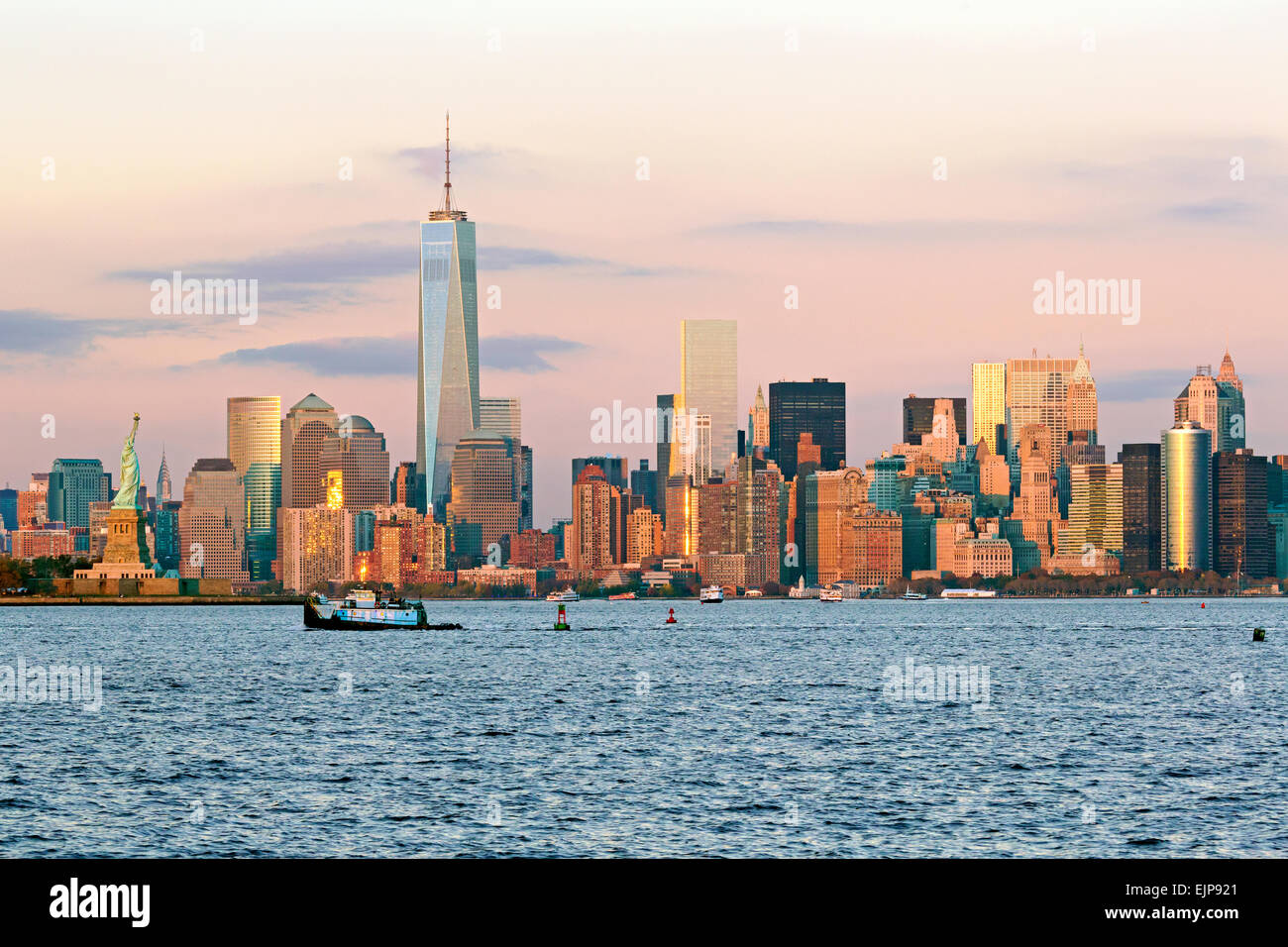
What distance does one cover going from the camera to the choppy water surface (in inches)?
1551

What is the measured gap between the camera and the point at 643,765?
5453 centimetres

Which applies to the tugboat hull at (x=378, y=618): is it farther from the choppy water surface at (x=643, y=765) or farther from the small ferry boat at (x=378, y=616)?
the choppy water surface at (x=643, y=765)

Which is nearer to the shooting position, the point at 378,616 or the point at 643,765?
the point at 643,765

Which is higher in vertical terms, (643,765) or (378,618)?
(643,765)

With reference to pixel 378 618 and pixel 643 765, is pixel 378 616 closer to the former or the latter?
pixel 378 618

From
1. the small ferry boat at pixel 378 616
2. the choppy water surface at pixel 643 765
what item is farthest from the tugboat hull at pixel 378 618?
the choppy water surface at pixel 643 765

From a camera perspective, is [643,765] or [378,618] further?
[378,618]

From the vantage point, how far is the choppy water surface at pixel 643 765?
3941cm

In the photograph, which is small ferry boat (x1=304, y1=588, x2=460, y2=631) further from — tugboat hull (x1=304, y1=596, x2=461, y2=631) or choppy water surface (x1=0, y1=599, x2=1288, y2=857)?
choppy water surface (x1=0, y1=599, x2=1288, y2=857)

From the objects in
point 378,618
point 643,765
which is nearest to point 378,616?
point 378,618

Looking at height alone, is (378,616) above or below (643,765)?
below

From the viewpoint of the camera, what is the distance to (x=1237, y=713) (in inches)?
3078
